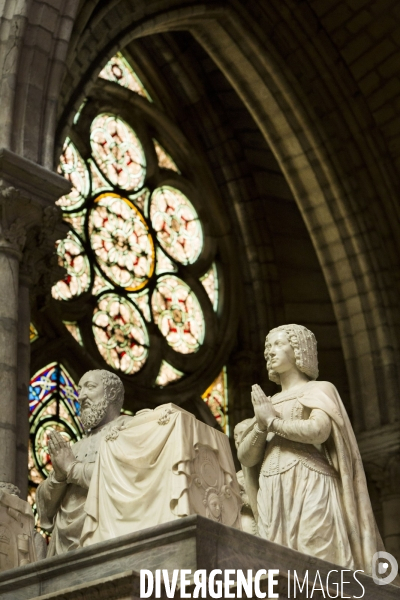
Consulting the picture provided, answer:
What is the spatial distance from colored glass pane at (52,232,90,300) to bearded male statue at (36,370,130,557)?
20.4 feet

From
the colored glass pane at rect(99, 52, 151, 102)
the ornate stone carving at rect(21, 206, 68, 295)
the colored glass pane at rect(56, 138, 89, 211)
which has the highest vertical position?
the colored glass pane at rect(99, 52, 151, 102)

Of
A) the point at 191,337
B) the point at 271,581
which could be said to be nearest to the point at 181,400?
the point at 191,337

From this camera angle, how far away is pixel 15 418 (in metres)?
7.93

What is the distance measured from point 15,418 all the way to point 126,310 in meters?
5.33

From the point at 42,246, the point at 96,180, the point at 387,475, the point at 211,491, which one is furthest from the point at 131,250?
the point at 211,491

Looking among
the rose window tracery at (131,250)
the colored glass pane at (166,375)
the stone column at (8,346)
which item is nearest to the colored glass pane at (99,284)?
the rose window tracery at (131,250)

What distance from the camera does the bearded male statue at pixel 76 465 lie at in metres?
5.93

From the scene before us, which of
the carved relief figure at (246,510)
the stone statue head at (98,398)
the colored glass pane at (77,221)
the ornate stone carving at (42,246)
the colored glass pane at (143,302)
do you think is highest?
the colored glass pane at (77,221)

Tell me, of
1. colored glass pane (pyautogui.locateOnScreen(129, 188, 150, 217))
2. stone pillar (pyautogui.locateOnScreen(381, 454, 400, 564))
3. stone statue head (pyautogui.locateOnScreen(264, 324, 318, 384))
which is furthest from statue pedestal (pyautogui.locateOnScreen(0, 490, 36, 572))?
colored glass pane (pyautogui.locateOnScreen(129, 188, 150, 217))

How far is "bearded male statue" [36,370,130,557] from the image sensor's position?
593 centimetres

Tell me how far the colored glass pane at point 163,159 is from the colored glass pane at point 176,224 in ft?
0.94

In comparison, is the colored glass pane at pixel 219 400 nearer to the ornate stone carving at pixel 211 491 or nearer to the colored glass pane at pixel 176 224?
the colored glass pane at pixel 176 224

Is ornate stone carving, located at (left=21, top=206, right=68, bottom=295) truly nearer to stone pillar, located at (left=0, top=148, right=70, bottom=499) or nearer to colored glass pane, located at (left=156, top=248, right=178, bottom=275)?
stone pillar, located at (left=0, top=148, right=70, bottom=499)

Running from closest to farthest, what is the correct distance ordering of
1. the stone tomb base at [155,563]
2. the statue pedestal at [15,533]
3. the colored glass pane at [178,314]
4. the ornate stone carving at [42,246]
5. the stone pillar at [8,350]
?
the stone tomb base at [155,563] < the statue pedestal at [15,533] < the stone pillar at [8,350] < the ornate stone carving at [42,246] < the colored glass pane at [178,314]
